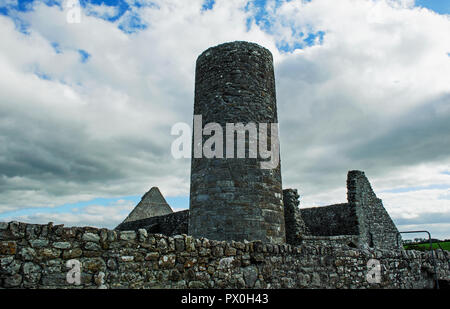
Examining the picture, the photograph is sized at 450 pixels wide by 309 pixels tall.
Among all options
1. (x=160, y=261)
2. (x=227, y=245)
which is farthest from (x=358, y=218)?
(x=160, y=261)

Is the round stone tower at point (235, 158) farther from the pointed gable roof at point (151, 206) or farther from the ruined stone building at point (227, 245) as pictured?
the pointed gable roof at point (151, 206)

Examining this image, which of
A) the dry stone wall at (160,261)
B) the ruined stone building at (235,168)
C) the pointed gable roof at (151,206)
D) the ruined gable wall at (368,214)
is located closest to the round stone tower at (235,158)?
the ruined stone building at (235,168)

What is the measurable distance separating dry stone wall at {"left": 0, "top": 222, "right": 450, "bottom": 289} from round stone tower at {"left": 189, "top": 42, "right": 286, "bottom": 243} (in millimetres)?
1754

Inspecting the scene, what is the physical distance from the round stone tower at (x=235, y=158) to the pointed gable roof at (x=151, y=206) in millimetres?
20048

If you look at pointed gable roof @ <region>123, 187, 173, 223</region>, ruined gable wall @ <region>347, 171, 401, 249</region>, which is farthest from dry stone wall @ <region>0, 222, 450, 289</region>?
pointed gable roof @ <region>123, 187, 173, 223</region>

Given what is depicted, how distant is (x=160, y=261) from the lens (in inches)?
201

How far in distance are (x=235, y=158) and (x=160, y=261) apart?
14.3ft

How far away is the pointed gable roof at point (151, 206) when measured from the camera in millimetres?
28334

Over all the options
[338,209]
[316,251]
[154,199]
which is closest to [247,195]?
[316,251]

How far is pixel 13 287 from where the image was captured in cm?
385

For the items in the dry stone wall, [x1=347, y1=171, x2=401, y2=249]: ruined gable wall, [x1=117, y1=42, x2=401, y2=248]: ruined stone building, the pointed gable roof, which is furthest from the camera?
the pointed gable roof

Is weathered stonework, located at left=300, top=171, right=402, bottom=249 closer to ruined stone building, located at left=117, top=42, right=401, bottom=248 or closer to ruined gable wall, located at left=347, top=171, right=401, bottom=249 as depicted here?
ruined gable wall, located at left=347, top=171, right=401, bottom=249

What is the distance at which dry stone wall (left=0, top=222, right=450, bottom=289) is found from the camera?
397 centimetres

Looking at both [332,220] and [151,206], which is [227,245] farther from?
[151,206]
